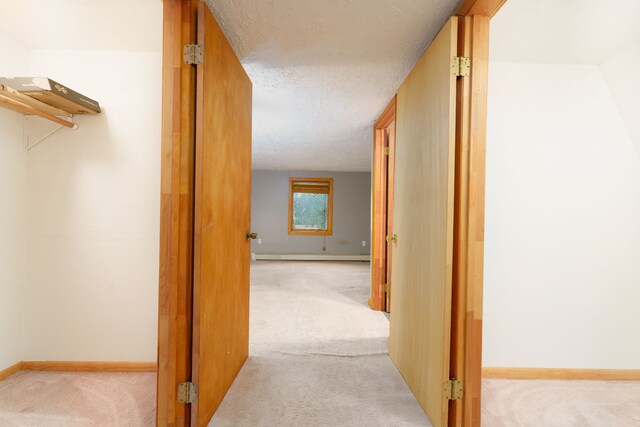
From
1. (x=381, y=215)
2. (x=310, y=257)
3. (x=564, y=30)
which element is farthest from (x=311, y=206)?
(x=564, y=30)

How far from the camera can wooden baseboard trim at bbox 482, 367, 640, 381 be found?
193cm

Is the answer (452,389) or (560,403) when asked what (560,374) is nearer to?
(560,403)

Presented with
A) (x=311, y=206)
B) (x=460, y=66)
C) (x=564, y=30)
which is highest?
(x=564, y=30)

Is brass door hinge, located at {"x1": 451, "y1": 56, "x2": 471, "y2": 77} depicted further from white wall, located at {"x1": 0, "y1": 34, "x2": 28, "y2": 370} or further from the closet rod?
white wall, located at {"x1": 0, "y1": 34, "x2": 28, "y2": 370}

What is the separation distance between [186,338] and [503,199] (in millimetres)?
1975

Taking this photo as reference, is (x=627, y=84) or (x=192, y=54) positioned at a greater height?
(x=627, y=84)

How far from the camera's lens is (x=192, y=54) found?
1333mm

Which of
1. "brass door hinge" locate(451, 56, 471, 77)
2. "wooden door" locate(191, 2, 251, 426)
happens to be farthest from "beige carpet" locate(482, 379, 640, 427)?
"brass door hinge" locate(451, 56, 471, 77)

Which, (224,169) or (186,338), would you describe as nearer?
(186,338)

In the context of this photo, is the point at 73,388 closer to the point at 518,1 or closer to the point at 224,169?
the point at 224,169

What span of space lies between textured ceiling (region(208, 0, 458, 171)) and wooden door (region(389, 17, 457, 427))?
15 cm

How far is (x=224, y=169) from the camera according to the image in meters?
1.63

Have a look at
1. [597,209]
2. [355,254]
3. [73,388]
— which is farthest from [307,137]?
[355,254]

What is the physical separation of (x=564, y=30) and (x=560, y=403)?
6.69 feet
